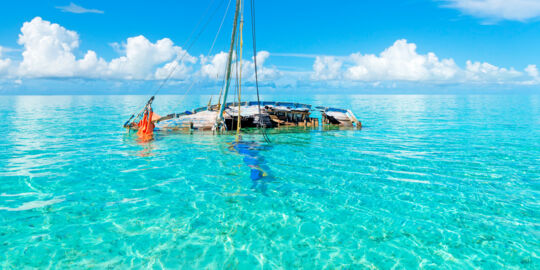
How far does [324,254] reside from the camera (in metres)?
8.15

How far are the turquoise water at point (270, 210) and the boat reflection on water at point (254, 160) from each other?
0.21m

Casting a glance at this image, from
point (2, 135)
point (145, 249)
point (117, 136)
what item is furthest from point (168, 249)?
point (2, 135)

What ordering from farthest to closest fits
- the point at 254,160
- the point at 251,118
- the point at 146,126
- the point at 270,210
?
the point at 251,118 < the point at 146,126 < the point at 254,160 < the point at 270,210

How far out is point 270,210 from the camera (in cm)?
1092

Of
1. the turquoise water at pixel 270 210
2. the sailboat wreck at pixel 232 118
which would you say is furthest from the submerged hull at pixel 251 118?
the turquoise water at pixel 270 210

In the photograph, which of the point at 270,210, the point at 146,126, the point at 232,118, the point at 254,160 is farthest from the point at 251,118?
the point at 270,210

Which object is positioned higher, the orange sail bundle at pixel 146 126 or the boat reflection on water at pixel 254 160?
the orange sail bundle at pixel 146 126

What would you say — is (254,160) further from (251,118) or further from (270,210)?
(251,118)

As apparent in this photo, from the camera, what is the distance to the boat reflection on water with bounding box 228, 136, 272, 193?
14.2 meters

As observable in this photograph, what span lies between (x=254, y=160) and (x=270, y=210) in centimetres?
802

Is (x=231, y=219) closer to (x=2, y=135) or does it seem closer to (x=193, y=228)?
(x=193, y=228)

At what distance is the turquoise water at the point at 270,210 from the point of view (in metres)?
8.03

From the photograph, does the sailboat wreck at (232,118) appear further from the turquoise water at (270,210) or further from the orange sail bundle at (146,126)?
the turquoise water at (270,210)

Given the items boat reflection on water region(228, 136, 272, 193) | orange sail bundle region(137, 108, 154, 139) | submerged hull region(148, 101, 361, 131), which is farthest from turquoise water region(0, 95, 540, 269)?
submerged hull region(148, 101, 361, 131)
